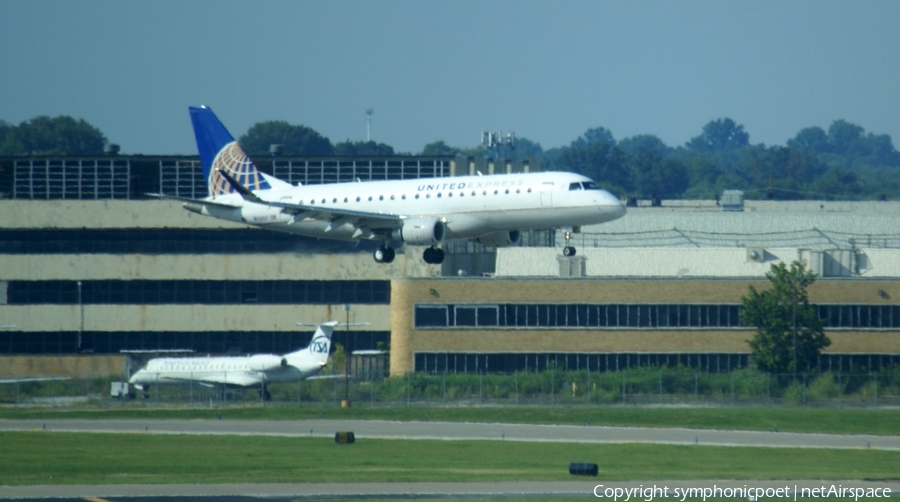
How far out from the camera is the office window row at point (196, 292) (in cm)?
11138

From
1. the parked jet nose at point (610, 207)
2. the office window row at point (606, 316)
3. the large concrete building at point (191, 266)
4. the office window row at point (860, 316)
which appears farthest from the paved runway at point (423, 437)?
the office window row at point (860, 316)

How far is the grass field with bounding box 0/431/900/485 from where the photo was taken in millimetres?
51062

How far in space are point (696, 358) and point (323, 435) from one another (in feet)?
126

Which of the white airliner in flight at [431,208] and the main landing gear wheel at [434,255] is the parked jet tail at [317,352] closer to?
the white airliner in flight at [431,208]

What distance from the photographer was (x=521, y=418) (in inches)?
3118

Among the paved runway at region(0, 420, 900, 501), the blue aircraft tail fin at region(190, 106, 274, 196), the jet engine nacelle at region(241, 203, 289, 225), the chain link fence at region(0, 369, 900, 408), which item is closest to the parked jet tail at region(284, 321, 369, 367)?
the chain link fence at region(0, 369, 900, 408)

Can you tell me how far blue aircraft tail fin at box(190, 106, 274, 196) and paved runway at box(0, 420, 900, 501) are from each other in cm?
1451

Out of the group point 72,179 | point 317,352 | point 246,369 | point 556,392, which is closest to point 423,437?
point 556,392

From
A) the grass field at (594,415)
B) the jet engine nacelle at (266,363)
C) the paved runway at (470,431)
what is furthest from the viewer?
the jet engine nacelle at (266,363)

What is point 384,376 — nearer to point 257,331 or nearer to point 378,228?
point 257,331

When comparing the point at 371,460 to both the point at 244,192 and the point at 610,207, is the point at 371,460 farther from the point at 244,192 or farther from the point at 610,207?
the point at 244,192

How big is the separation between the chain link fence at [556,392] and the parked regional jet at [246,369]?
0.75m

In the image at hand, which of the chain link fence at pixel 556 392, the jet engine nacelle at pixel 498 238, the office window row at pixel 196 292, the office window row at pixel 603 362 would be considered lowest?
the chain link fence at pixel 556 392

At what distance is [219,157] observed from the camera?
8812cm
